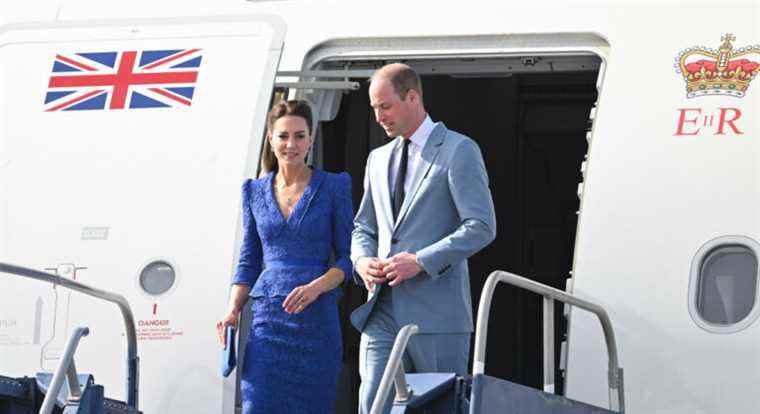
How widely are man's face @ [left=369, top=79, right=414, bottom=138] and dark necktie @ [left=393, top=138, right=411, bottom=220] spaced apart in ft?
0.47

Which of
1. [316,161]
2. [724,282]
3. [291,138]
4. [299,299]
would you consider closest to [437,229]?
[299,299]

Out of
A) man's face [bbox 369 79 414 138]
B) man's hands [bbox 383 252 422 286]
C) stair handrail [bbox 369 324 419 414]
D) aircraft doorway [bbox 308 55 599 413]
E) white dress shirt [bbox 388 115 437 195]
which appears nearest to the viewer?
stair handrail [bbox 369 324 419 414]

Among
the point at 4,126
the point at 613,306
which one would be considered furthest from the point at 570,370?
the point at 4,126

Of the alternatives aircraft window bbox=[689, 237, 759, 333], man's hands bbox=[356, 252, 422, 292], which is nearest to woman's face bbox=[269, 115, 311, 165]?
man's hands bbox=[356, 252, 422, 292]

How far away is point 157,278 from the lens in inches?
312

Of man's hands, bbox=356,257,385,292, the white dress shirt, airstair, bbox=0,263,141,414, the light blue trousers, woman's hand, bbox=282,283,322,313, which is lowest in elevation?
airstair, bbox=0,263,141,414

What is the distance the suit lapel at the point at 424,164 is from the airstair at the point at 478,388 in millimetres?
563

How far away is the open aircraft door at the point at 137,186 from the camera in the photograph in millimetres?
7809

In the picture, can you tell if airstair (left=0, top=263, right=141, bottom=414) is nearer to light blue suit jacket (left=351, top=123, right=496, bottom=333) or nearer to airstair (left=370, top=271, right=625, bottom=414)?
light blue suit jacket (left=351, top=123, right=496, bottom=333)

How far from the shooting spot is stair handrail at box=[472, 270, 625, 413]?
18.3ft

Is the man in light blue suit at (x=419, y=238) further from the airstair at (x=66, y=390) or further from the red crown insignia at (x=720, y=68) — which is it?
the red crown insignia at (x=720, y=68)

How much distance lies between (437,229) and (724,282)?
1.70 meters

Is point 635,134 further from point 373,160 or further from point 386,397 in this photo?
point 386,397

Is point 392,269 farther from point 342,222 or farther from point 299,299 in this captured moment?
point 342,222
